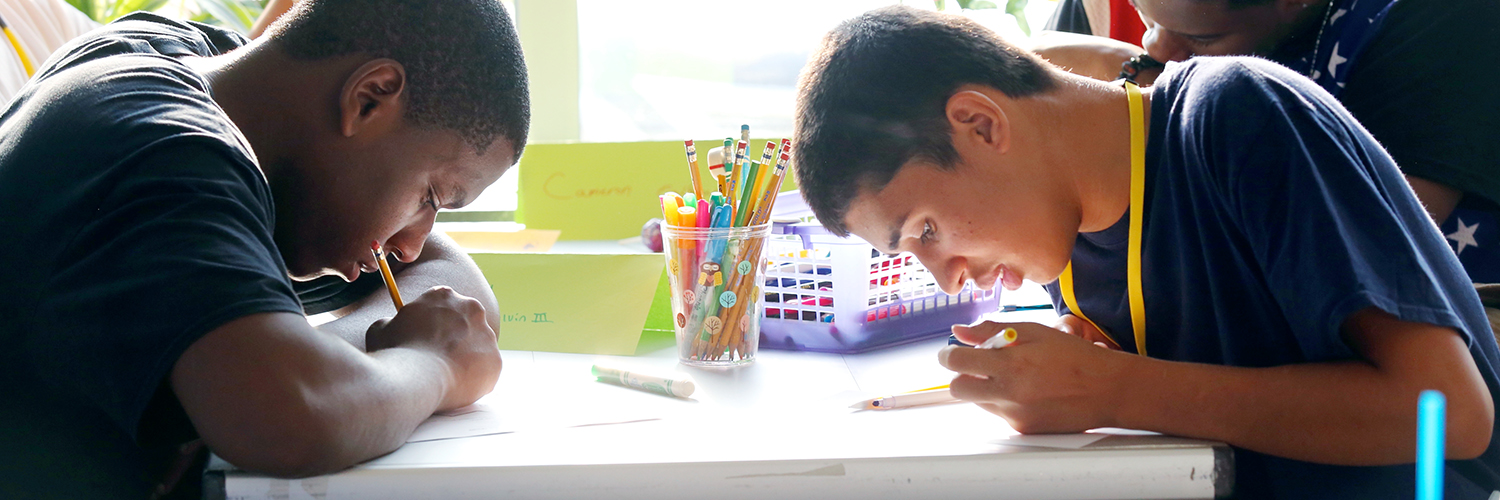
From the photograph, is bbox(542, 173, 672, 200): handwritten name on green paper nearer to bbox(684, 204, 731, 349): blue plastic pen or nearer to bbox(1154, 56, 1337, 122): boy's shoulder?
bbox(684, 204, 731, 349): blue plastic pen

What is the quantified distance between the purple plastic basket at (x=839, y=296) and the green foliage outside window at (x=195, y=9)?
52.5 inches

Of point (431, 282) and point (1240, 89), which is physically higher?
point (1240, 89)

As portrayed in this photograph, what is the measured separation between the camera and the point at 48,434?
708 mm

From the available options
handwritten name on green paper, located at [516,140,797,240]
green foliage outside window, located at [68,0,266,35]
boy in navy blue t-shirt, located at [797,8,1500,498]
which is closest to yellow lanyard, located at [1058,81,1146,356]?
boy in navy blue t-shirt, located at [797,8,1500,498]

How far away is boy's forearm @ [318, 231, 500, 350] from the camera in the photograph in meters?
1.01

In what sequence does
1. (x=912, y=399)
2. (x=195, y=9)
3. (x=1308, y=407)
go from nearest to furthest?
(x=1308, y=407) < (x=912, y=399) < (x=195, y=9)

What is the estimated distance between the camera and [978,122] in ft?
3.01

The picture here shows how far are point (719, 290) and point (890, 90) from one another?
0.87 ft

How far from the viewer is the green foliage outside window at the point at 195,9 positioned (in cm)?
185

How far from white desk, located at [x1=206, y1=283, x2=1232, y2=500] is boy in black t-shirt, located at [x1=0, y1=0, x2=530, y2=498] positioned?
0.04 metres

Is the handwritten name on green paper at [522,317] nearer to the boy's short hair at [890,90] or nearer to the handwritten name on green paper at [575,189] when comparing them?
the boy's short hair at [890,90]

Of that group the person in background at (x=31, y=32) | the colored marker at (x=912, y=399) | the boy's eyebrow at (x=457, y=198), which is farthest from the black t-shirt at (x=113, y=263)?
the person in background at (x=31, y=32)

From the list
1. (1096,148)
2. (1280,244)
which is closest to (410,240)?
(1096,148)

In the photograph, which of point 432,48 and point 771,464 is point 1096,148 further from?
point 432,48
